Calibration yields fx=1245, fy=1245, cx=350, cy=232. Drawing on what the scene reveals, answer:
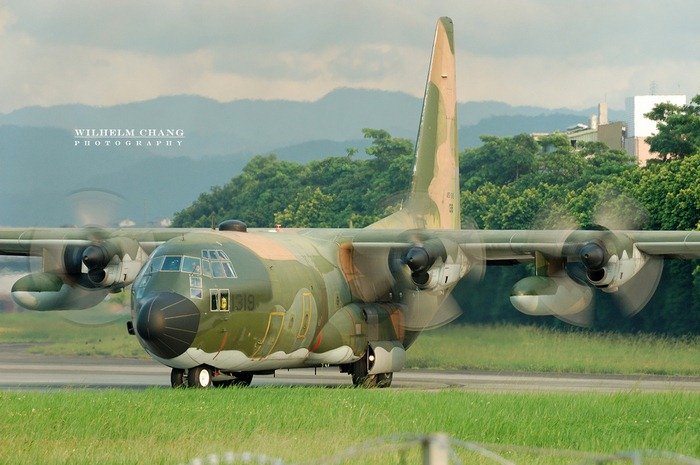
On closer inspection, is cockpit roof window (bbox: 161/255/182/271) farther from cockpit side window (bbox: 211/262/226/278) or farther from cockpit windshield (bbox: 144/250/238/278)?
cockpit side window (bbox: 211/262/226/278)

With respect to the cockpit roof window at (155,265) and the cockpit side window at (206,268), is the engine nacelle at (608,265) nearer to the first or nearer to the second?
the cockpit side window at (206,268)

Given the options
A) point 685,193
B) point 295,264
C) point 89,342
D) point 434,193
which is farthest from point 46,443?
point 685,193

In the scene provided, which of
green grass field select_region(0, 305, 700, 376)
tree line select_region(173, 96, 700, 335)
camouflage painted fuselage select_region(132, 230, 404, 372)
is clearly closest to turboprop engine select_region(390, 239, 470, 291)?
camouflage painted fuselage select_region(132, 230, 404, 372)

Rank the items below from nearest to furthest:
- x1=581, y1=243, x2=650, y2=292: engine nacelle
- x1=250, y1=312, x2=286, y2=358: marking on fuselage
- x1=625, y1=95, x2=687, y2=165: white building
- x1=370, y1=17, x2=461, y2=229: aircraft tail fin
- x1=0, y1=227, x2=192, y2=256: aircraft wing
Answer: x1=250, y1=312, x2=286, y2=358: marking on fuselage < x1=581, y1=243, x2=650, y2=292: engine nacelle < x1=0, y1=227, x2=192, y2=256: aircraft wing < x1=370, y1=17, x2=461, y2=229: aircraft tail fin < x1=625, y1=95, x2=687, y2=165: white building

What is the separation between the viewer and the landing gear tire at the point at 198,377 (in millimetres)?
23719

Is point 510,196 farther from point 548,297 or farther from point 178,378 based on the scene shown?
point 178,378

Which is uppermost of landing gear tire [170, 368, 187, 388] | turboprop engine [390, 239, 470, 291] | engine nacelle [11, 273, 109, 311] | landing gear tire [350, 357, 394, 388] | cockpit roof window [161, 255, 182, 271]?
cockpit roof window [161, 255, 182, 271]

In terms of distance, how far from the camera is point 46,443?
15.9 m

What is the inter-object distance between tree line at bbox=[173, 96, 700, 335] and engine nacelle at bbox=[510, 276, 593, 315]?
184cm

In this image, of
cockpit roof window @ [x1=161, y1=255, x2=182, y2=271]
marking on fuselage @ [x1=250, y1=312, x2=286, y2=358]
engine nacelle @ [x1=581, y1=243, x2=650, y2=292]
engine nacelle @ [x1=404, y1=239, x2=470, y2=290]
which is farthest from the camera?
engine nacelle @ [x1=404, y1=239, x2=470, y2=290]

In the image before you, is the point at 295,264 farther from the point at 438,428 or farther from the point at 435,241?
the point at 438,428

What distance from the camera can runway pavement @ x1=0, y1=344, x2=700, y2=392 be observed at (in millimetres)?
28141

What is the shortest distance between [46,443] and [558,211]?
4360 centimetres

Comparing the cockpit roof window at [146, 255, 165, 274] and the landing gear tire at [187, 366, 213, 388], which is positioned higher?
the cockpit roof window at [146, 255, 165, 274]
